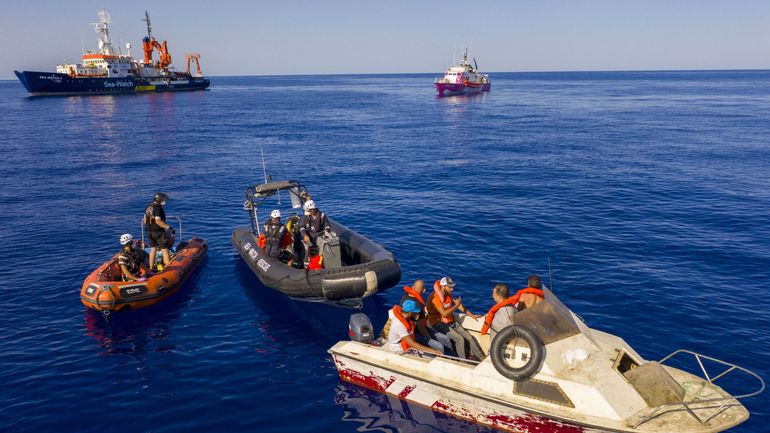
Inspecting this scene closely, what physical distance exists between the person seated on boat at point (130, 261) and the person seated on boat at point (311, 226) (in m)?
4.94

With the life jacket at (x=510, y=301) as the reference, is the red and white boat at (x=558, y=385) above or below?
below

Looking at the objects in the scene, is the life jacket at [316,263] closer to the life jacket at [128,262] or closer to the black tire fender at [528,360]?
the life jacket at [128,262]

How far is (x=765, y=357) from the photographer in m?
11.5

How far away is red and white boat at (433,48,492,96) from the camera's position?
10312cm

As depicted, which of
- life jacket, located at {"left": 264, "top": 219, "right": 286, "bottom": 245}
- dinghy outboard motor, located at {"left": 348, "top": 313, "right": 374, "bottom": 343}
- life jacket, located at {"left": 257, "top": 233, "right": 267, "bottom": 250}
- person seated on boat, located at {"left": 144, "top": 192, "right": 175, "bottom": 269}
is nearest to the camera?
dinghy outboard motor, located at {"left": 348, "top": 313, "right": 374, "bottom": 343}

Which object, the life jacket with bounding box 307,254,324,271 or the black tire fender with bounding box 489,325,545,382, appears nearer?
the black tire fender with bounding box 489,325,545,382

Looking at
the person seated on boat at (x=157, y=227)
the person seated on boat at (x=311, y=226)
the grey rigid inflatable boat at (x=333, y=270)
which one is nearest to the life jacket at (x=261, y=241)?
the grey rigid inflatable boat at (x=333, y=270)

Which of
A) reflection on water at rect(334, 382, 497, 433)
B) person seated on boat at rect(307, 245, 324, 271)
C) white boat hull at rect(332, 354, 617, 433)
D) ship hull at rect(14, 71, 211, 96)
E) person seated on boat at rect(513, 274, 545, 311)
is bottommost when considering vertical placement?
reflection on water at rect(334, 382, 497, 433)

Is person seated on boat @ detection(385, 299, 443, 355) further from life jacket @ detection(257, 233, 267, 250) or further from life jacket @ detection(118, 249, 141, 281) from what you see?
life jacket @ detection(118, 249, 141, 281)

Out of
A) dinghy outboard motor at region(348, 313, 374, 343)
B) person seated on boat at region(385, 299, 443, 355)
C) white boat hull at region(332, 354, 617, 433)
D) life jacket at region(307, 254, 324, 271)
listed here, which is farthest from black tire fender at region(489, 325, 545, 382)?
life jacket at region(307, 254, 324, 271)

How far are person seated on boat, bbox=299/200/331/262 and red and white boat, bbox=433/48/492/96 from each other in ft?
308

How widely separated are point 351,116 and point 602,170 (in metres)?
45.4

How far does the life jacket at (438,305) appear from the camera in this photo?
1048 centimetres

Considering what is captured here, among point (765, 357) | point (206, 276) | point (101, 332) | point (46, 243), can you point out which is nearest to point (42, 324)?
point (101, 332)
